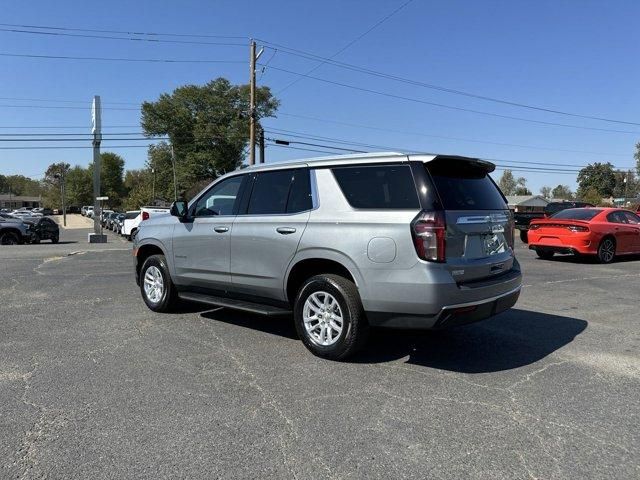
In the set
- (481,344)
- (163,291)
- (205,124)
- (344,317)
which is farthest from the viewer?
(205,124)

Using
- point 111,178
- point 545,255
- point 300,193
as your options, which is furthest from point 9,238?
point 111,178

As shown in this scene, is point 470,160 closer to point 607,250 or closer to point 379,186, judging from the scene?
point 379,186

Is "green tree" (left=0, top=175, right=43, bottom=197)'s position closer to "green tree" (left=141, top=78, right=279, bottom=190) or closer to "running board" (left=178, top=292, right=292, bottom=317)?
"green tree" (left=141, top=78, right=279, bottom=190)

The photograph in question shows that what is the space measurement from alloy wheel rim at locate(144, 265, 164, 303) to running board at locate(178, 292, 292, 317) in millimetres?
541

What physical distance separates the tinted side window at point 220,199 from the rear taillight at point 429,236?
2441 millimetres

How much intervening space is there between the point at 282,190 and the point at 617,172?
459 feet

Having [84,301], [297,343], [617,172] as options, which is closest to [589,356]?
[297,343]

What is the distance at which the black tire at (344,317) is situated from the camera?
181 inches

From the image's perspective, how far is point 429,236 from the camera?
13.9 ft

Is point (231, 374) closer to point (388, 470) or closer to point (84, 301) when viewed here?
point (388, 470)

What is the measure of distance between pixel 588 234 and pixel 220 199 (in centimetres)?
1050

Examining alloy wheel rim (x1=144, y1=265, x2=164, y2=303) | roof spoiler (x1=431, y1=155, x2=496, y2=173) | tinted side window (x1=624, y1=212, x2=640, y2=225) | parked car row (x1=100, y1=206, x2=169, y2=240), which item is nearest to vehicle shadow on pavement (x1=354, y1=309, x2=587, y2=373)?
roof spoiler (x1=431, y1=155, x2=496, y2=173)

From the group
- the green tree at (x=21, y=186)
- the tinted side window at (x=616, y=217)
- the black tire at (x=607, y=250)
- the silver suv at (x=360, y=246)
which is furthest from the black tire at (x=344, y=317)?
the green tree at (x=21, y=186)

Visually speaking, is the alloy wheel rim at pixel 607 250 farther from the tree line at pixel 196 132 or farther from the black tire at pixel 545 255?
the tree line at pixel 196 132
